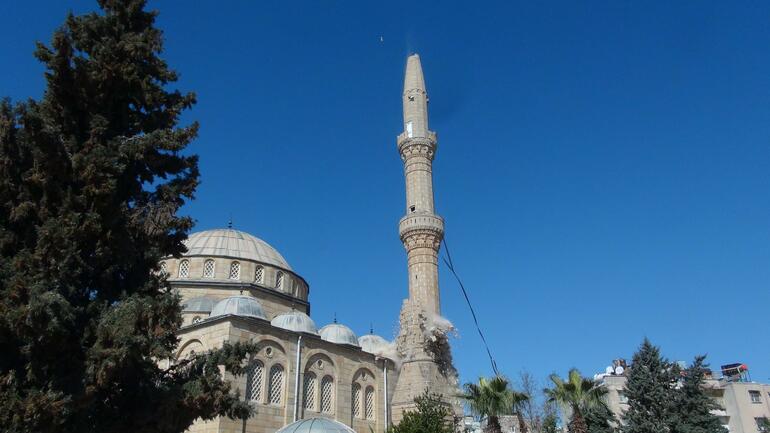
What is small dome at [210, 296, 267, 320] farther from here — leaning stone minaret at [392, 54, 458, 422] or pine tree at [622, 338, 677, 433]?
pine tree at [622, 338, 677, 433]

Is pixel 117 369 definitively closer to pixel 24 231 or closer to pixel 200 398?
pixel 200 398

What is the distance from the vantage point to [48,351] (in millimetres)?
8352

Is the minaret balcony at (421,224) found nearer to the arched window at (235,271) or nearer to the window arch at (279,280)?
the window arch at (279,280)

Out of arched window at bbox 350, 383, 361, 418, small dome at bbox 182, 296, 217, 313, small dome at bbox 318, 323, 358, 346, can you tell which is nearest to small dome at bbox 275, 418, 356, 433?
arched window at bbox 350, 383, 361, 418

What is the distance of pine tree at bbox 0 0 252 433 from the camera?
812 centimetres

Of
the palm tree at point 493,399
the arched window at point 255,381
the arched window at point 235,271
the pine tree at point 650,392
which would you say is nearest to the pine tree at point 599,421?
the pine tree at point 650,392

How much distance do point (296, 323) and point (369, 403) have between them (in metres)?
4.11

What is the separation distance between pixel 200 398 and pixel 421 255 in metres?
16.0

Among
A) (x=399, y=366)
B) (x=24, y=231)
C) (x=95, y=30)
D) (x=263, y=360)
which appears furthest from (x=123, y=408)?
(x=399, y=366)

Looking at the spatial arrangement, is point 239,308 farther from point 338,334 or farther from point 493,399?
point 493,399

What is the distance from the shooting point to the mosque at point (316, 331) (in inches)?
786

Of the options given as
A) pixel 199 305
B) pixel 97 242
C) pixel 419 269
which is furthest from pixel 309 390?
pixel 97 242

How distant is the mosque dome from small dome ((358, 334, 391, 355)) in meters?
4.62

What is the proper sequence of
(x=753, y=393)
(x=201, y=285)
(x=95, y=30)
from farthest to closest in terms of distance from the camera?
(x=753, y=393) → (x=201, y=285) → (x=95, y=30)
